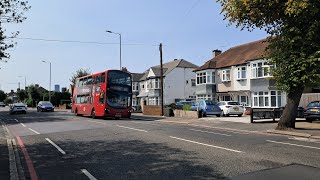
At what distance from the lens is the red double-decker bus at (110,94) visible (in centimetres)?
2999

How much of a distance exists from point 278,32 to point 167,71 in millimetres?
46300

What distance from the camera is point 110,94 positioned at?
30.1 meters

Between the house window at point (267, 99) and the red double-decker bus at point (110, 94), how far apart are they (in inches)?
664

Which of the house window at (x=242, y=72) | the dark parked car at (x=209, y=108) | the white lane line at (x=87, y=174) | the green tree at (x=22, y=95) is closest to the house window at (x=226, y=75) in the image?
the house window at (x=242, y=72)

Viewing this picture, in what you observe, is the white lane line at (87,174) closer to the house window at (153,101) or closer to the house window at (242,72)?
the house window at (242,72)

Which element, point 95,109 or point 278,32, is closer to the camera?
point 278,32

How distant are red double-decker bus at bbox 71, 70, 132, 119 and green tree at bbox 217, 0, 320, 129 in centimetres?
1372

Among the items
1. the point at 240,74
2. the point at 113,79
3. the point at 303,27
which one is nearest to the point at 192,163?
the point at 303,27

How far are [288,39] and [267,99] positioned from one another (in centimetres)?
2339

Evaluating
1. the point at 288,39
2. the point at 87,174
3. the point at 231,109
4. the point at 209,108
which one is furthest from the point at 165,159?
the point at 231,109

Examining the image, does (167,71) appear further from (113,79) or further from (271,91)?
(113,79)

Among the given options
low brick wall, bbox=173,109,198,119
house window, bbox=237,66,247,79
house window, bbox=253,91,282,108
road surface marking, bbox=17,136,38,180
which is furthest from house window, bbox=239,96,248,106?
road surface marking, bbox=17,136,38,180

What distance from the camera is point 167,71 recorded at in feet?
214

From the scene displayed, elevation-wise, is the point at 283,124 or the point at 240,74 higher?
the point at 240,74
